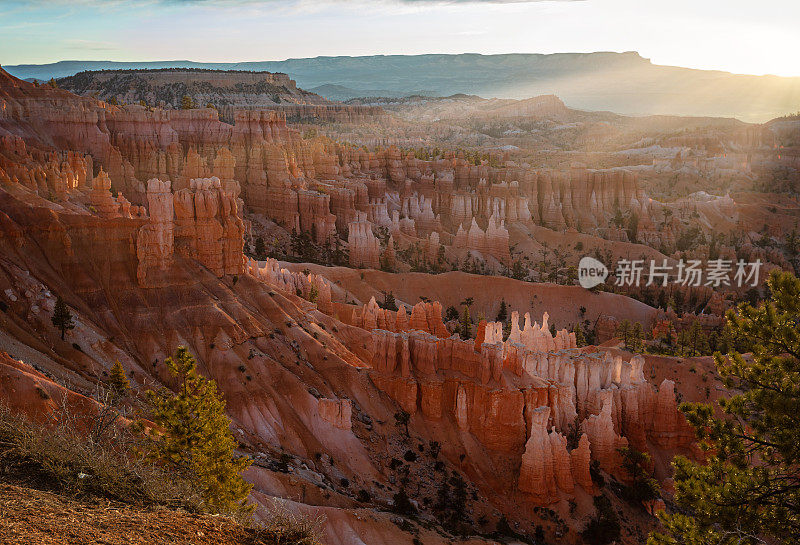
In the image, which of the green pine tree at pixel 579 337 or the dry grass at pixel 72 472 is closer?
the dry grass at pixel 72 472

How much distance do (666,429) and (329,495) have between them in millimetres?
21276

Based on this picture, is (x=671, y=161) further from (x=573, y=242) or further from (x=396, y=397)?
(x=396, y=397)

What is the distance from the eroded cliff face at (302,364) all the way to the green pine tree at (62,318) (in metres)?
0.37

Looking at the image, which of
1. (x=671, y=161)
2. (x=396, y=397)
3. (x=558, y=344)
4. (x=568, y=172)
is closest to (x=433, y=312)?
(x=558, y=344)

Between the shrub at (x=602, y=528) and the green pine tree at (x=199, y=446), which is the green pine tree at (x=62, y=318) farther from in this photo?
the shrub at (x=602, y=528)

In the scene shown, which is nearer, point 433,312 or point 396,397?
point 396,397

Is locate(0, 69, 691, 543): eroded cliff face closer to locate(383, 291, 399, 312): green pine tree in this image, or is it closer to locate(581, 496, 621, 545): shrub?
locate(581, 496, 621, 545): shrub

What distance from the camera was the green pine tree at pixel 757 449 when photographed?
14.3 metres

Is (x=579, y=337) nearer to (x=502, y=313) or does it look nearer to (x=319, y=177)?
(x=502, y=313)

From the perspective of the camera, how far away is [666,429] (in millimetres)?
39156

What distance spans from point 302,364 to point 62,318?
10208mm

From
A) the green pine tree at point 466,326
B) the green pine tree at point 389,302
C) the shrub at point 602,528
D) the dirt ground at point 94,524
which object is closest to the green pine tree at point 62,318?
the dirt ground at point 94,524

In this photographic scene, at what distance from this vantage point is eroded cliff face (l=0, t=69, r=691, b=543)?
1093 inches

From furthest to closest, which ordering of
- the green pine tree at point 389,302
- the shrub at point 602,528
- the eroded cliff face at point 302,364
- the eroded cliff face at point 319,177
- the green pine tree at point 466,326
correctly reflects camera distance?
the eroded cliff face at point 319,177 → the green pine tree at point 389,302 → the green pine tree at point 466,326 → the shrub at point 602,528 → the eroded cliff face at point 302,364
